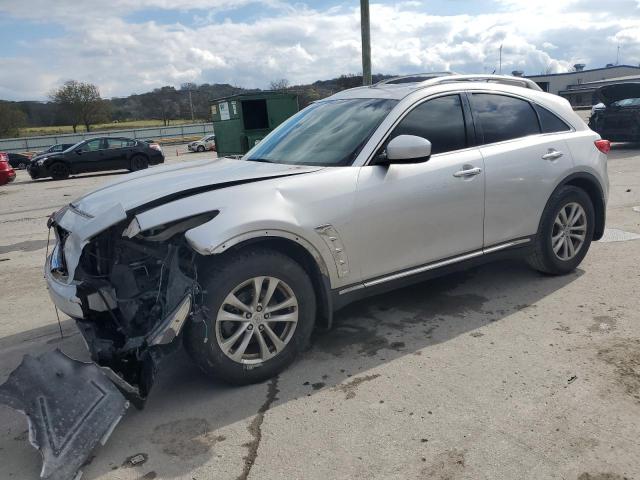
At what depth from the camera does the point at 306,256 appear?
336 centimetres

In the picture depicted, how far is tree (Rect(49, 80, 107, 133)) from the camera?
68.2m

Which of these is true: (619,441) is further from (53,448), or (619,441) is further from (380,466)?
(53,448)

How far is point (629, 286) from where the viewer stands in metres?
4.56

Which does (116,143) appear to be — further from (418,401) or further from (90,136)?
(90,136)

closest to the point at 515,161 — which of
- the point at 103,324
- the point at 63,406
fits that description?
the point at 103,324

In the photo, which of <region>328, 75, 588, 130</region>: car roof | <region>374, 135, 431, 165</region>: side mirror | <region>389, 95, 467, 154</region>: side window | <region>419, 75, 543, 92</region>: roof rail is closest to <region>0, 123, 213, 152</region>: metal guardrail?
<region>328, 75, 588, 130</region>: car roof

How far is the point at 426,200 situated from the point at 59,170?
65.3ft

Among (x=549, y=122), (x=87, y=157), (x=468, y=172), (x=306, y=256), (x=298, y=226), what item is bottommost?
(x=87, y=157)

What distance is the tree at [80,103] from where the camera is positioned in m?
68.2

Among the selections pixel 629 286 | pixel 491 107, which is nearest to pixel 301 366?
pixel 491 107

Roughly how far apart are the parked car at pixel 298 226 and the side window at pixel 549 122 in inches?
1.3

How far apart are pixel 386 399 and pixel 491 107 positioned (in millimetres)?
2633

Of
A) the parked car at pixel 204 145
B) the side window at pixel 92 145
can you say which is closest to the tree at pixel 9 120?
the parked car at pixel 204 145

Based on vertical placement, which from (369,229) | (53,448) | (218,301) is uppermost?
(369,229)
